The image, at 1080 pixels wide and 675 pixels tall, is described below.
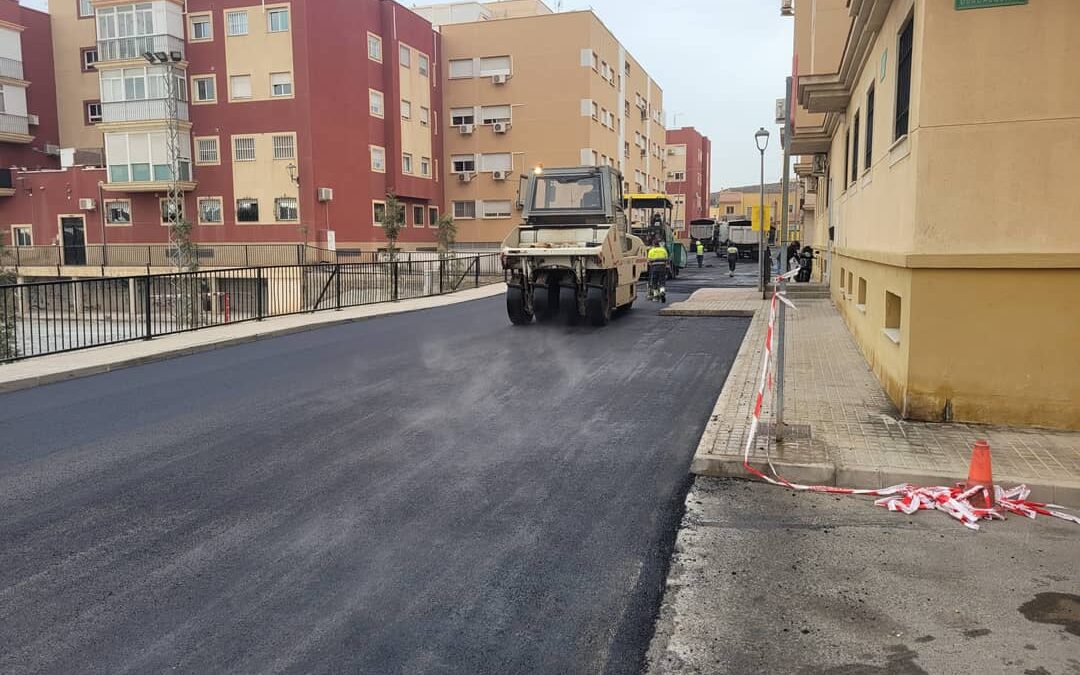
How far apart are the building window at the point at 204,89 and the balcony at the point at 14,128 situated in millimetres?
12853

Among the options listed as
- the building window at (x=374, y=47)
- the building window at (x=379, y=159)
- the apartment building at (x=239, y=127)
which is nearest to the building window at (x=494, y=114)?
the apartment building at (x=239, y=127)

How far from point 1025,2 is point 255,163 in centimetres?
3603

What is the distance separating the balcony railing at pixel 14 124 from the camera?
1681 inches

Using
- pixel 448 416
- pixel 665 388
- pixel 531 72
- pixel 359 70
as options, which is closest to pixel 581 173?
pixel 665 388

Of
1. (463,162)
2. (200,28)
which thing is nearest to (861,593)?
(200,28)

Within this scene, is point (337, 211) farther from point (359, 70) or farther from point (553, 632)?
point (553, 632)

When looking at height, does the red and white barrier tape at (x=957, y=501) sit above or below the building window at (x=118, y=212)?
below

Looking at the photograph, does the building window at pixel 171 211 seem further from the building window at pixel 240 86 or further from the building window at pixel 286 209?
the building window at pixel 240 86

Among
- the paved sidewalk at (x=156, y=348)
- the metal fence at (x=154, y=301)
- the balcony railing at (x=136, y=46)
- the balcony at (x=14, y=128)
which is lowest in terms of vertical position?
the paved sidewalk at (x=156, y=348)

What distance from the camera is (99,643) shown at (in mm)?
3438

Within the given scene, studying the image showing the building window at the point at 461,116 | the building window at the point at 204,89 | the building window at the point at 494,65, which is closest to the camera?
the building window at the point at 204,89

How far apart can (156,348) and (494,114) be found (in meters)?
38.3

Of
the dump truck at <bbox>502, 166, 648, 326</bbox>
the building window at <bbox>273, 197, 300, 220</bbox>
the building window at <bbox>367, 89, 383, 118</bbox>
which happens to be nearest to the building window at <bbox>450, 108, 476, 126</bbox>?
the building window at <bbox>367, 89, 383, 118</bbox>

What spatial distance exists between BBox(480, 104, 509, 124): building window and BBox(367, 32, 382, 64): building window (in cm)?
826
